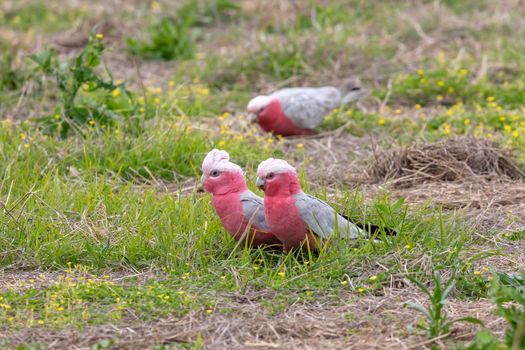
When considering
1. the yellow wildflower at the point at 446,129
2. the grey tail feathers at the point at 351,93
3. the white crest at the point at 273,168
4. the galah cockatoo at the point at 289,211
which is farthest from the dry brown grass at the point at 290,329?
the grey tail feathers at the point at 351,93

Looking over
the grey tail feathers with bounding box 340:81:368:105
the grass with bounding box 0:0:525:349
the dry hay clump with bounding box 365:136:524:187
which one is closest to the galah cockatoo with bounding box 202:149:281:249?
the grass with bounding box 0:0:525:349

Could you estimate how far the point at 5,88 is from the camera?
783 cm

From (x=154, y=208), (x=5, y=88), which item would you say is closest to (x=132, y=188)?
(x=154, y=208)

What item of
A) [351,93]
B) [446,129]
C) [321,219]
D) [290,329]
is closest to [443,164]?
[446,129]

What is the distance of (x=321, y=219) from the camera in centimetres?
462

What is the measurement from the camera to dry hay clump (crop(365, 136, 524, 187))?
6082 mm

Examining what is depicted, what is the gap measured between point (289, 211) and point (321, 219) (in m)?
0.19

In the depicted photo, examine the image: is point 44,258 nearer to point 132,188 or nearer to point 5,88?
point 132,188

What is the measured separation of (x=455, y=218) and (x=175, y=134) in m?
2.22

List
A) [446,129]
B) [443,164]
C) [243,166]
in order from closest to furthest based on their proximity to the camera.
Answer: [443,164]
[243,166]
[446,129]

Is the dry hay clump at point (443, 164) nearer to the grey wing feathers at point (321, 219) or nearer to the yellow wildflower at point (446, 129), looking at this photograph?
the yellow wildflower at point (446, 129)

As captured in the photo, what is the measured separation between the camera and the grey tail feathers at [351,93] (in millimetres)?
7926

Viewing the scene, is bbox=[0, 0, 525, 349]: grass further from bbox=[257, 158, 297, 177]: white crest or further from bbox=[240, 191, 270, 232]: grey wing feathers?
bbox=[257, 158, 297, 177]: white crest

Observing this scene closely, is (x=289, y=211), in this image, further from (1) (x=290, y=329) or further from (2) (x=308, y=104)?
(2) (x=308, y=104)
